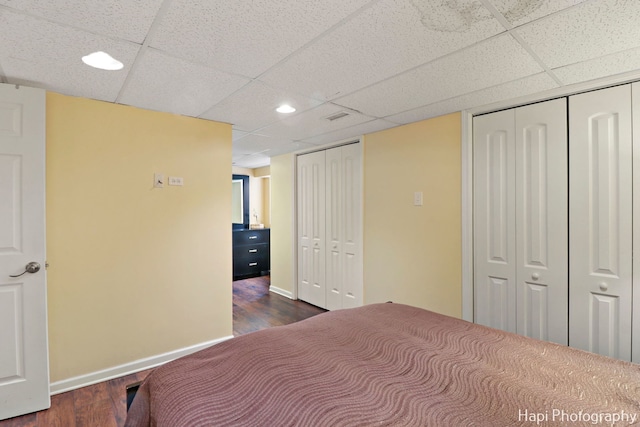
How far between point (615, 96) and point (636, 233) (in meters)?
0.89

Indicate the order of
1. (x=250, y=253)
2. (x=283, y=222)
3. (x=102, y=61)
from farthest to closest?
1. (x=250, y=253)
2. (x=283, y=222)
3. (x=102, y=61)

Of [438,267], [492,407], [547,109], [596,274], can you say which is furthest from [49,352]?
[547,109]

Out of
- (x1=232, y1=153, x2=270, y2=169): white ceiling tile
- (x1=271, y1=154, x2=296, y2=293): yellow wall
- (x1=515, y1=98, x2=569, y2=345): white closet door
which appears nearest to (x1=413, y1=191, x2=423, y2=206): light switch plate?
(x1=515, y1=98, x2=569, y2=345): white closet door

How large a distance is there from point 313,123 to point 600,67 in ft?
6.92

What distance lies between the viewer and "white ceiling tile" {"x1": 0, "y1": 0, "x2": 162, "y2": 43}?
4.04ft

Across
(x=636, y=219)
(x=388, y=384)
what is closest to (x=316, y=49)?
(x=388, y=384)

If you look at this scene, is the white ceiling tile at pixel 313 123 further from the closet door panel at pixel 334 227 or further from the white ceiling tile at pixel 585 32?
the white ceiling tile at pixel 585 32

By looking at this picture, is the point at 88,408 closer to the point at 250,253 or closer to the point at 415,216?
the point at 415,216

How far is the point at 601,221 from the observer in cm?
200

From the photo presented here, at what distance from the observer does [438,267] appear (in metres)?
2.80

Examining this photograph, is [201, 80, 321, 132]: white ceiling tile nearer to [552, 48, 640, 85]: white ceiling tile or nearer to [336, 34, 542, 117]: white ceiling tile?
[336, 34, 542, 117]: white ceiling tile

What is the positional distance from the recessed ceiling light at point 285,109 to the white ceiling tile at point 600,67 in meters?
1.82

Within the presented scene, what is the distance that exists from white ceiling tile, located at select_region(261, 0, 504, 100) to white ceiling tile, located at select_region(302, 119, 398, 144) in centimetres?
101

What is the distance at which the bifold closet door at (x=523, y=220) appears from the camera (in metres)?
2.16
